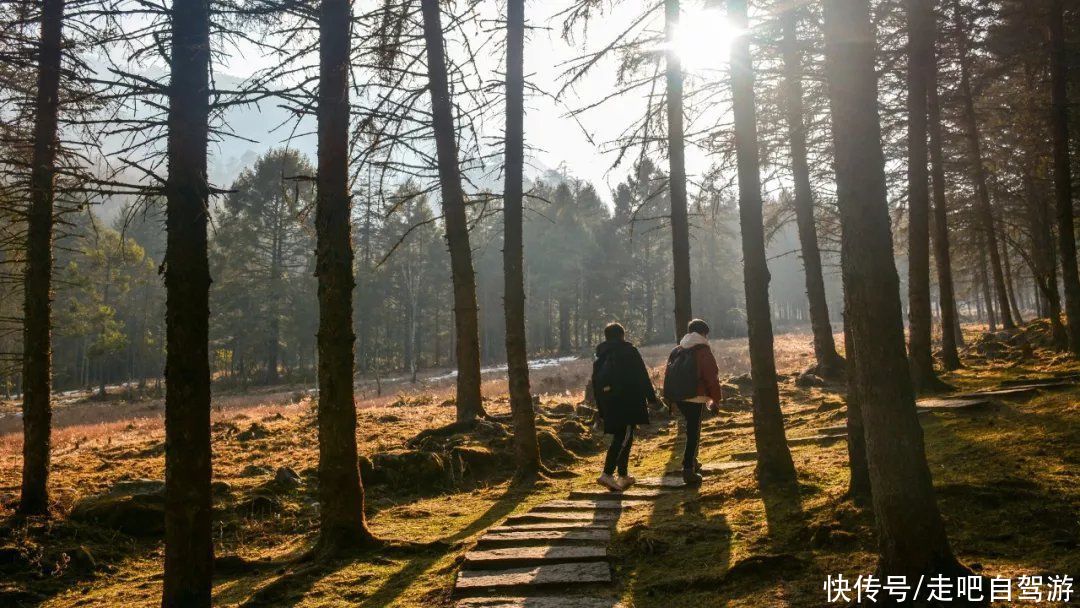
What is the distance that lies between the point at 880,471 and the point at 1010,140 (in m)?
22.4

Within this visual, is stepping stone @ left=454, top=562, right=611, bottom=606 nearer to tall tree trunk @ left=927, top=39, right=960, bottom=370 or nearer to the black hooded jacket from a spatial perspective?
the black hooded jacket

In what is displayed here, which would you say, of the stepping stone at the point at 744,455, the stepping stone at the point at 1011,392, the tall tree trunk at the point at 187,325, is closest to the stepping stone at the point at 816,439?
the stepping stone at the point at 744,455

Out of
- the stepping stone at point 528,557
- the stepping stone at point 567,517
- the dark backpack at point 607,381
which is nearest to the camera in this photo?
the stepping stone at point 528,557

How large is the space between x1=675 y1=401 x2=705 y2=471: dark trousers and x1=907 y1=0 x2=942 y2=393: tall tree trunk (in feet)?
20.4

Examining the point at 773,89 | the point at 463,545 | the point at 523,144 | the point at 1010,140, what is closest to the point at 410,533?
the point at 463,545

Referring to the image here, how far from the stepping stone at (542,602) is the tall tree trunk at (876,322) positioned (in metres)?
1.80

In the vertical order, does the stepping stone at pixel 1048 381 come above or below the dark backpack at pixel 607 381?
below

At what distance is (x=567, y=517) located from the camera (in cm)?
654

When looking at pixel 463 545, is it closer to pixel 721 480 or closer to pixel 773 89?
pixel 721 480

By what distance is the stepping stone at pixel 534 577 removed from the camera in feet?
15.6

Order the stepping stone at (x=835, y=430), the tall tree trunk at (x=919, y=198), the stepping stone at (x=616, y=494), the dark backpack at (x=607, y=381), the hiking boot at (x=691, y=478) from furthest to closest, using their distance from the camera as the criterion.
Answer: the tall tree trunk at (x=919, y=198), the stepping stone at (x=835, y=430), the dark backpack at (x=607, y=381), the hiking boot at (x=691, y=478), the stepping stone at (x=616, y=494)

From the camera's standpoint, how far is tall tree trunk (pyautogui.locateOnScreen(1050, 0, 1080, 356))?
42.2ft

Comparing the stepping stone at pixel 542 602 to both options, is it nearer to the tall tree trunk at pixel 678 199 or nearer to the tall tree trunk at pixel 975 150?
the tall tree trunk at pixel 678 199

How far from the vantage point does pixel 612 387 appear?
7891mm
